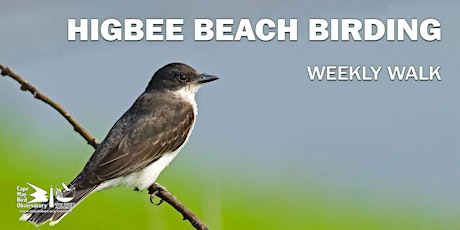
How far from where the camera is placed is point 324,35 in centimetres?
584

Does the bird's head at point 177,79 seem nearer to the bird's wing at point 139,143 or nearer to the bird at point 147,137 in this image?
the bird at point 147,137

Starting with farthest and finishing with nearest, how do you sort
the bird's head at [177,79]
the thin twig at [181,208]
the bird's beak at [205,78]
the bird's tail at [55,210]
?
the bird's head at [177,79] < the bird's beak at [205,78] < the bird's tail at [55,210] < the thin twig at [181,208]

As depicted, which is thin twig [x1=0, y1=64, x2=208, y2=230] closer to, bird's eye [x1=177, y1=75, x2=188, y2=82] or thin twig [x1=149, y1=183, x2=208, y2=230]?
thin twig [x1=149, y1=183, x2=208, y2=230]

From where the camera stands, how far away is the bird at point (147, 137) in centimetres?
510

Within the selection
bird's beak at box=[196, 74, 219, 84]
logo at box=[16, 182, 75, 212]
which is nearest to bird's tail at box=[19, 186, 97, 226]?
logo at box=[16, 182, 75, 212]

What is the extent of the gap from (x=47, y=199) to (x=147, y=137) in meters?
0.87

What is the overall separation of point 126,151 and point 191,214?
1684mm

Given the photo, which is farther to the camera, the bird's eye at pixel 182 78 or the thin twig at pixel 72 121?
the bird's eye at pixel 182 78

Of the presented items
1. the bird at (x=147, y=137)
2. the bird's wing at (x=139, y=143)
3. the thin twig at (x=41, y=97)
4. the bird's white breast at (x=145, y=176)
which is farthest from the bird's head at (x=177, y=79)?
the thin twig at (x=41, y=97)

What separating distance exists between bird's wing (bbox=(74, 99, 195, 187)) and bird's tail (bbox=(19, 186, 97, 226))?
0.09m

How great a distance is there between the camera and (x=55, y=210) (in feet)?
15.4

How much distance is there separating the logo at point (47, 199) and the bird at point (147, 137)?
1cm

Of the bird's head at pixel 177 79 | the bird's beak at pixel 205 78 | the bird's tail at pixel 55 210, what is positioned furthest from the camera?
the bird's head at pixel 177 79

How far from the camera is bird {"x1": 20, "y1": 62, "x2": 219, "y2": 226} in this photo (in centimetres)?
510
